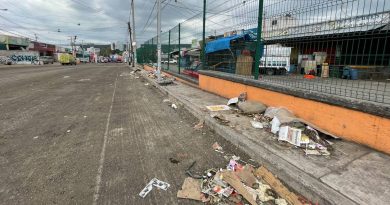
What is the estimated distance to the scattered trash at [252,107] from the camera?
5.34m

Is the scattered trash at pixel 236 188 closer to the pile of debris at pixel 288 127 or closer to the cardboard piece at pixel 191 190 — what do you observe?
the cardboard piece at pixel 191 190

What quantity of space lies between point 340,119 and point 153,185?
309cm

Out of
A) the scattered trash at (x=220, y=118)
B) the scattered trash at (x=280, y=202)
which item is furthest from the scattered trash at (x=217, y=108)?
the scattered trash at (x=280, y=202)

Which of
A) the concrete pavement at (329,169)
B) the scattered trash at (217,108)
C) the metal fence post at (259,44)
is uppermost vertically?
the metal fence post at (259,44)

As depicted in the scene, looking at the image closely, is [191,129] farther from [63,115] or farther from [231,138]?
[63,115]

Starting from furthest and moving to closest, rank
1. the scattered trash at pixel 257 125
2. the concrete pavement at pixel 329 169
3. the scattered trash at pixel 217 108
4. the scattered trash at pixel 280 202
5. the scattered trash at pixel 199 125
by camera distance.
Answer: the scattered trash at pixel 217 108, the scattered trash at pixel 199 125, the scattered trash at pixel 257 125, the scattered trash at pixel 280 202, the concrete pavement at pixel 329 169

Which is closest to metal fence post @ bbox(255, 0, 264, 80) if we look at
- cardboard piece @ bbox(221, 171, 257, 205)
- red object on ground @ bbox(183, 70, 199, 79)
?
cardboard piece @ bbox(221, 171, 257, 205)

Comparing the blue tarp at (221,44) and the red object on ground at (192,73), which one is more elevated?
the blue tarp at (221,44)

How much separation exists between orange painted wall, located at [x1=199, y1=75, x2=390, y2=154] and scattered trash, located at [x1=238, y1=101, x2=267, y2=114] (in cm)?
19

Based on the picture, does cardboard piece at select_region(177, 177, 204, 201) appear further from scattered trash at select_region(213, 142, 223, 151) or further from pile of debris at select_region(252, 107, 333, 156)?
pile of debris at select_region(252, 107, 333, 156)

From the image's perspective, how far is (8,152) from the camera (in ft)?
13.0

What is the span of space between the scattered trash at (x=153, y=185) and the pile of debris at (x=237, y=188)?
233 millimetres

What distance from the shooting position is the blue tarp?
7281 millimetres

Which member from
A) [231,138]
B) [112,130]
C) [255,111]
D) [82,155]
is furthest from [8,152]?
[255,111]
